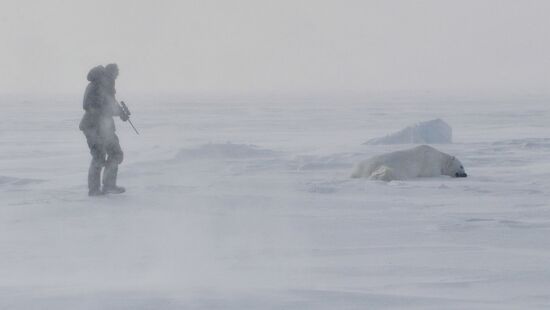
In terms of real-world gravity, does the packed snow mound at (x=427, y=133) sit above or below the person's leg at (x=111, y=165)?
below

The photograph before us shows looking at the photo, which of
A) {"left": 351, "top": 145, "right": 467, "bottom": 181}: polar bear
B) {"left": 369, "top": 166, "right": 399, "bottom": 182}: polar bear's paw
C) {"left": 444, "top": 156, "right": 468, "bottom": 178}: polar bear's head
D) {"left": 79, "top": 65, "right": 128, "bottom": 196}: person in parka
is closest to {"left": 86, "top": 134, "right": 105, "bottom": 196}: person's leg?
{"left": 79, "top": 65, "right": 128, "bottom": 196}: person in parka

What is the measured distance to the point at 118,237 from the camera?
7145 millimetres

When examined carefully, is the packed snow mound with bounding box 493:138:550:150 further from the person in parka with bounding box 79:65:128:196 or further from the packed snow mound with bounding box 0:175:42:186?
the person in parka with bounding box 79:65:128:196

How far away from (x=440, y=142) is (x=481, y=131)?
7.68 metres

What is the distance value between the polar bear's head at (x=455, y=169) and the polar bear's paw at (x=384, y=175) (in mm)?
997

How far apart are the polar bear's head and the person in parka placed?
4472 mm

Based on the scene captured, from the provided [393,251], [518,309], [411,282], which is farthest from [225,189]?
[518,309]

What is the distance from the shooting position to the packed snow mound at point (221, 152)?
16.1 m

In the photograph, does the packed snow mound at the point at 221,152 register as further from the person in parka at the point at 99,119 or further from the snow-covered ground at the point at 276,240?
the person in parka at the point at 99,119

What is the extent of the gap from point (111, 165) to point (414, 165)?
4.03 m

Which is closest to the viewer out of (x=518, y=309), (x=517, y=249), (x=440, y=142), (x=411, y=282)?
(x=518, y=309)

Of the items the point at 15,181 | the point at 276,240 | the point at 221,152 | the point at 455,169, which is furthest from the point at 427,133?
the point at 276,240

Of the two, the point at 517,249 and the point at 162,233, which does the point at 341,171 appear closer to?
the point at 162,233

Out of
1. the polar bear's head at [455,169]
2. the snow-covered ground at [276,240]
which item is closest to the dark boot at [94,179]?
the snow-covered ground at [276,240]
